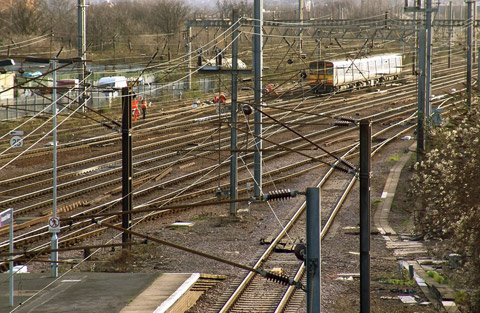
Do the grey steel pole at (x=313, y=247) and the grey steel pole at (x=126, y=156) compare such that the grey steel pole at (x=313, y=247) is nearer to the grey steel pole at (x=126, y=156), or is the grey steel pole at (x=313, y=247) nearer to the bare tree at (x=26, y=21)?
the grey steel pole at (x=126, y=156)

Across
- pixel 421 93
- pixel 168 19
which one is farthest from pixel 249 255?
pixel 168 19

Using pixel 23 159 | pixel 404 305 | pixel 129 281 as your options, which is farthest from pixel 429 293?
pixel 23 159

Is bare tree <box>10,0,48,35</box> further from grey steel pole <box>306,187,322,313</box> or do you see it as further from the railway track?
grey steel pole <box>306,187,322,313</box>

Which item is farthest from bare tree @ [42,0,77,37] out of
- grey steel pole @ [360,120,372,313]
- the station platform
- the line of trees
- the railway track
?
grey steel pole @ [360,120,372,313]

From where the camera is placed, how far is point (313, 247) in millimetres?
9125

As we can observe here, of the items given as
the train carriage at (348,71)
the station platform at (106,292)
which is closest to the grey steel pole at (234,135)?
the station platform at (106,292)

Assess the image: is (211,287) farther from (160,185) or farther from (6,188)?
(6,188)

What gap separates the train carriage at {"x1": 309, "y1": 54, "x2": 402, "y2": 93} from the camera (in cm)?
4525

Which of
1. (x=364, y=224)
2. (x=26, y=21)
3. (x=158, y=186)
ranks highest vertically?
(x=26, y=21)

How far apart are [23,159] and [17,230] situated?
9.50m

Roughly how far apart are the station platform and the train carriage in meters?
28.4

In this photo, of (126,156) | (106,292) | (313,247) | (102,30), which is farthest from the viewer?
(102,30)

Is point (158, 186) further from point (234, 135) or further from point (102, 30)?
point (102, 30)

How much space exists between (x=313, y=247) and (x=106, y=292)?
Answer: 19.3 feet
